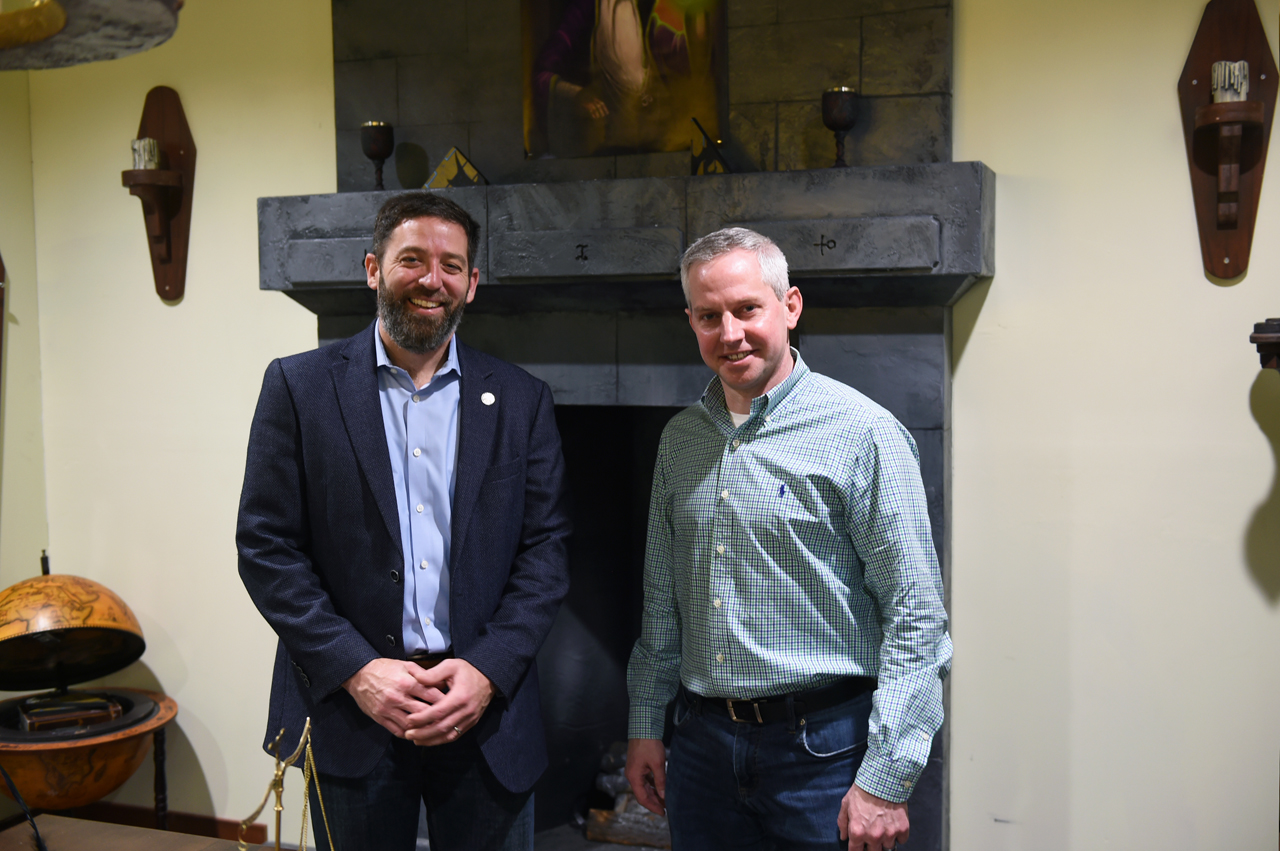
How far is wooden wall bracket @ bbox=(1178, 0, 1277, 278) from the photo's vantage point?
2.18 meters

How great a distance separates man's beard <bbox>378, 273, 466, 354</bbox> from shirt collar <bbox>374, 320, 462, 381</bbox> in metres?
0.04

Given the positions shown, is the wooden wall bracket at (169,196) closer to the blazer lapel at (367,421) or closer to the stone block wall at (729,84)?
the stone block wall at (729,84)

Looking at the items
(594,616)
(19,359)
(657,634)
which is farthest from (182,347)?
(657,634)

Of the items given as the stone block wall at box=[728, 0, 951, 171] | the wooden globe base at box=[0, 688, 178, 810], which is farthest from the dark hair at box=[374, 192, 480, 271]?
the wooden globe base at box=[0, 688, 178, 810]

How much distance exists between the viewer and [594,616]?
3121 mm

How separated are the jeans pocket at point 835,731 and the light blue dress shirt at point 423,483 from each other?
0.67m

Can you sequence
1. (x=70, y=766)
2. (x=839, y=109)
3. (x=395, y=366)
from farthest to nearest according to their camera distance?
1. (x=70, y=766)
2. (x=839, y=109)
3. (x=395, y=366)

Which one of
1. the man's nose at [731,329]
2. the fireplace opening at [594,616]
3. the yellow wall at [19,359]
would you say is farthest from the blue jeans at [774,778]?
the yellow wall at [19,359]

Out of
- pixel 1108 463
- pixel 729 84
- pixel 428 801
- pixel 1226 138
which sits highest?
pixel 729 84

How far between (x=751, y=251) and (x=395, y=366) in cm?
71

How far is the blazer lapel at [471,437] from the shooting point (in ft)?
6.00

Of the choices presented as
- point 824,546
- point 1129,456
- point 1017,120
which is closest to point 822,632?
point 824,546

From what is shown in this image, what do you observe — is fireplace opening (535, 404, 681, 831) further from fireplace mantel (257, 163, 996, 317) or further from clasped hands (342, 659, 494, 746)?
clasped hands (342, 659, 494, 746)

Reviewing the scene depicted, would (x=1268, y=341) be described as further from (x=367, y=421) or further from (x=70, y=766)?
(x=70, y=766)
